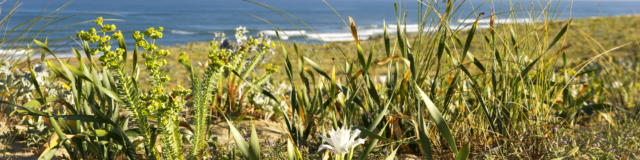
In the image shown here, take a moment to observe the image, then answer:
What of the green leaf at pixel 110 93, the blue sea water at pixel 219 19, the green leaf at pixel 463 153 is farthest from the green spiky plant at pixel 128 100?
the green leaf at pixel 463 153

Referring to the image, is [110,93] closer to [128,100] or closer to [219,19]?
[128,100]

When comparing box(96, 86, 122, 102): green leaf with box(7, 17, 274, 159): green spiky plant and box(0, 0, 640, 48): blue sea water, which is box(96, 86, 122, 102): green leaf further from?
box(0, 0, 640, 48): blue sea water

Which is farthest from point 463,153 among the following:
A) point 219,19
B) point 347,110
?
point 219,19

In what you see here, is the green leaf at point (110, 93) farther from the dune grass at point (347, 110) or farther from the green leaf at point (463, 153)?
the green leaf at point (463, 153)

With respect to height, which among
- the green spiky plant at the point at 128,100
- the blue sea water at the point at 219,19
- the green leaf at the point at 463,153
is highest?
the blue sea water at the point at 219,19

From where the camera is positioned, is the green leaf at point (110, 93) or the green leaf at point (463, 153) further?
the green leaf at point (110, 93)

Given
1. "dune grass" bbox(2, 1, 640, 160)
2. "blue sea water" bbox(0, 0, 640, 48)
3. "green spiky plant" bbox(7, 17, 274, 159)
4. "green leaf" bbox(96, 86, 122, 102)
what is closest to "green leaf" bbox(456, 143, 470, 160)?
"dune grass" bbox(2, 1, 640, 160)

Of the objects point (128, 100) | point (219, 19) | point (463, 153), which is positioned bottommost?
point (463, 153)

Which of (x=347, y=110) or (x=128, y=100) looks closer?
(x=128, y=100)

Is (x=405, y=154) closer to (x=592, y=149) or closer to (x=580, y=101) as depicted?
(x=592, y=149)

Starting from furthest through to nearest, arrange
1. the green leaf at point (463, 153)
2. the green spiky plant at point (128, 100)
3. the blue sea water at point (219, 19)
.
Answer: the blue sea water at point (219, 19)
the green spiky plant at point (128, 100)
the green leaf at point (463, 153)

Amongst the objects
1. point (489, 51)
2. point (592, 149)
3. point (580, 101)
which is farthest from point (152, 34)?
point (580, 101)

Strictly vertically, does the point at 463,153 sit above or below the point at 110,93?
below

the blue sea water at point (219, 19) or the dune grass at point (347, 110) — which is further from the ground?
the blue sea water at point (219, 19)
